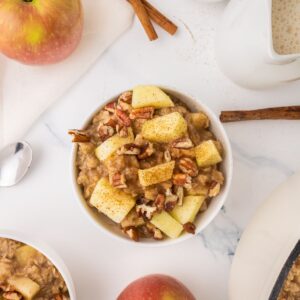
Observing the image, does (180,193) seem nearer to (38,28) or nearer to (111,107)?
(111,107)

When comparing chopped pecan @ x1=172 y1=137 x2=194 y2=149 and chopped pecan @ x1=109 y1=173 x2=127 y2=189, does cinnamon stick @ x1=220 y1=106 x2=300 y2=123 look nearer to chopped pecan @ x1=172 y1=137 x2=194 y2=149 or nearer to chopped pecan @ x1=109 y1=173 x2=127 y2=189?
chopped pecan @ x1=172 y1=137 x2=194 y2=149

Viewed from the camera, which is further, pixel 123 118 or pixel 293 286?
pixel 123 118

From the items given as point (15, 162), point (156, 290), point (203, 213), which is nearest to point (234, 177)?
point (203, 213)

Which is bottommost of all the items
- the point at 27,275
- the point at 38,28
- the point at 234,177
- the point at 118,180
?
the point at 234,177

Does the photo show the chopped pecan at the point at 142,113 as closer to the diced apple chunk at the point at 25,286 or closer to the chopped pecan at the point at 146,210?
the chopped pecan at the point at 146,210

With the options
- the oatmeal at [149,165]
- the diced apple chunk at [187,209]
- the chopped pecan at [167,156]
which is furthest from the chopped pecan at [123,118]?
the diced apple chunk at [187,209]

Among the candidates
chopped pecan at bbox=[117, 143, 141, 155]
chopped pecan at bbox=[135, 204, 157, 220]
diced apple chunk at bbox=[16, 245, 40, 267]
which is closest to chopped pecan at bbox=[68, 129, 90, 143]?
chopped pecan at bbox=[117, 143, 141, 155]

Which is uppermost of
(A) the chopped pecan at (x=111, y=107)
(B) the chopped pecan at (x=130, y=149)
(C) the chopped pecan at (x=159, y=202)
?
(A) the chopped pecan at (x=111, y=107)

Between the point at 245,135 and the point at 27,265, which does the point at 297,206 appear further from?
the point at 27,265
